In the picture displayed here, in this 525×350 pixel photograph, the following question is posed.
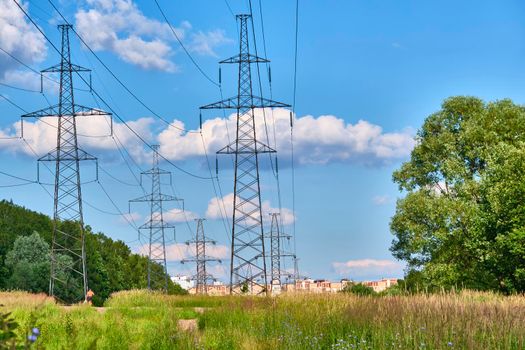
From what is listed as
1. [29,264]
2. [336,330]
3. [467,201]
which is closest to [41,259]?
[29,264]

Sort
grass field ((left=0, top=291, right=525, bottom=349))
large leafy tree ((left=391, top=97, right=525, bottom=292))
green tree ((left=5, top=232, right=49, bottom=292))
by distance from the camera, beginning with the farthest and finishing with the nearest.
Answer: green tree ((left=5, top=232, right=49, bottom=292)), large leafy tree ((left=391, top=97, right=525, bottom=292)), grass field ((left=0, top=291, right=525, bottom=349))

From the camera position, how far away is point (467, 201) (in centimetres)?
3938

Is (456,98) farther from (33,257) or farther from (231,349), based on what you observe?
(33,257)

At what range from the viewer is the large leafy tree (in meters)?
33.6

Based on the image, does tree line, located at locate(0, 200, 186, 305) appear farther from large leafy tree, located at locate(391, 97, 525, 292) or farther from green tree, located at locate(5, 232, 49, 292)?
large leafy tree, located at locate(391, 97, 525, 292)

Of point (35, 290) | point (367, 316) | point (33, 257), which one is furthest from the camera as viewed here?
point (33, 257)

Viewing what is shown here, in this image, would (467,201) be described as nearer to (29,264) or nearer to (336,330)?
(336,330)

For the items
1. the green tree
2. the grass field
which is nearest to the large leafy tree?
the grass field

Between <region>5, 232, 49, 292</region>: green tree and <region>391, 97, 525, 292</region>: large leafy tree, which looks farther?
<region>5, 232, 49, 292</region>: green tree

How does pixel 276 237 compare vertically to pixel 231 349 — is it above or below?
above

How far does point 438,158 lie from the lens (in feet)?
154

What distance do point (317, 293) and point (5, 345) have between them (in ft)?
58.6

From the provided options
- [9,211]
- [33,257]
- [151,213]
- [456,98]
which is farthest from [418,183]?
[9,211]

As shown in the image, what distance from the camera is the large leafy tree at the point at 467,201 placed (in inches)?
1324
